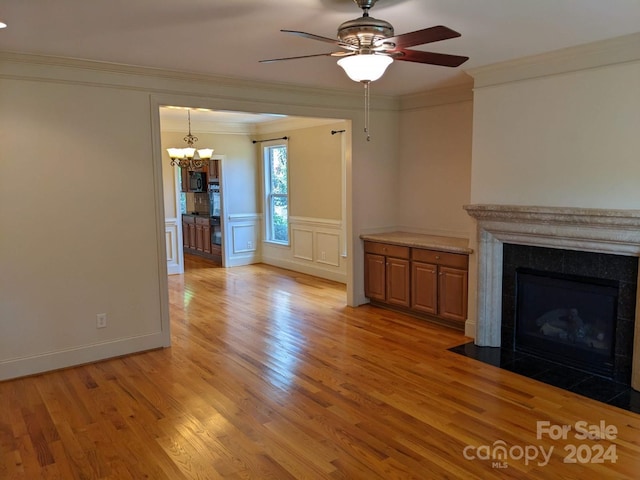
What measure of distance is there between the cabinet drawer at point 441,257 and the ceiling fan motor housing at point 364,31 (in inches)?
→ 113

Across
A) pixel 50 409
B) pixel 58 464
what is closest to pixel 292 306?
pixel 50 409

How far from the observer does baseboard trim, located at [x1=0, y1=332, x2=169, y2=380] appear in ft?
12.7

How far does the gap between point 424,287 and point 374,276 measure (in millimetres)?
764

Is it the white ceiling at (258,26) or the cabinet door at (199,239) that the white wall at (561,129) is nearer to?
the white ceiling at (258,26)

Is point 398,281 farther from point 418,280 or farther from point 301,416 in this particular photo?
point 301,416

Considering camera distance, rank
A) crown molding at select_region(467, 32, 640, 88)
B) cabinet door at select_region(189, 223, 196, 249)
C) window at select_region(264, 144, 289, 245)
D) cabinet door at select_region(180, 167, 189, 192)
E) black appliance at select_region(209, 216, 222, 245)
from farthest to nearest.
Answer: cabinet door at select_region(180, 167, 189, 192) < cabinet door at select_region(189, 223, 196, 249) < black appliance at select_region(209, 216, 222, 245) < window at select_region(264, 144, 289, 245) < crown molding at select_region(467, 32, 640, 88)

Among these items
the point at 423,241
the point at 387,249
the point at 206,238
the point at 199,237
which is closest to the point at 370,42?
the point at 423,241

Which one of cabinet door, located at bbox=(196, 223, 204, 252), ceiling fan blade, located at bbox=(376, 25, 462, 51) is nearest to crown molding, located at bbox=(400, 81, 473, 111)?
ceiling fan blade, located at bbox=(376, 25, 462, 51)

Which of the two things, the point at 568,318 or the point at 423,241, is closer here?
the point at 568,318

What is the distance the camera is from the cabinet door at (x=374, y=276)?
18.7 ft

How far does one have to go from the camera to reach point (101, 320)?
4.23 m

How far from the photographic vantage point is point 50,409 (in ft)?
11.0

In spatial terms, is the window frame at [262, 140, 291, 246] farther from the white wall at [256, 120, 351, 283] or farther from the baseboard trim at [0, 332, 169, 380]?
the baseboard trim at [0, 332, 169, 380]

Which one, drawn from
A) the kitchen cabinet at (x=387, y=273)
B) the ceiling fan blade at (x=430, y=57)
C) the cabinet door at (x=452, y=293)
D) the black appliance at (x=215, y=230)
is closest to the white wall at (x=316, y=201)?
the kitchen cabinet at (x=387, y=273)
